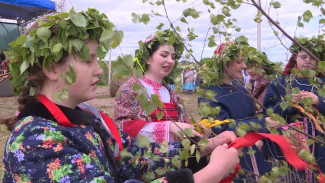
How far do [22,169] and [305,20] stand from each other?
42.2 inches

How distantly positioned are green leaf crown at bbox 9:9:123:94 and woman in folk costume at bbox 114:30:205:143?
0.83 meters

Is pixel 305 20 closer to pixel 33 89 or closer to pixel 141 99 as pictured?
pixel 141 99

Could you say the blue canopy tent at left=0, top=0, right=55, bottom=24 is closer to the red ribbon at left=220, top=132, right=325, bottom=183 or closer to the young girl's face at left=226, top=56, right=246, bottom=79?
the young girl's face at left=226, top=56, right=246, bottom=79

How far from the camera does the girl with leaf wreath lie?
104cm

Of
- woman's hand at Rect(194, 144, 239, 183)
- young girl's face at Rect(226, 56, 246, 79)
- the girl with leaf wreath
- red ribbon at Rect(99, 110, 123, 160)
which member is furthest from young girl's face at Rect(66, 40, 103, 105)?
young girl's face at Rect(226, 56, 246, 79)

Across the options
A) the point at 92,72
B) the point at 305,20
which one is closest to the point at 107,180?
the point at 92,72

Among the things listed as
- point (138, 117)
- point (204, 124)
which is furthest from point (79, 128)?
point (138, 117)

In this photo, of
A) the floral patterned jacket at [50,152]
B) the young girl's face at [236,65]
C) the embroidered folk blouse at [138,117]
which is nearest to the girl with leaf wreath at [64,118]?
the floral patterned jacket at [50,152]

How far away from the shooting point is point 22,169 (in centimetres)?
103

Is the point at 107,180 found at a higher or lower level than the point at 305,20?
lower

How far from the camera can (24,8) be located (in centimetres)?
827

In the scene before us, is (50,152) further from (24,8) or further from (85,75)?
(24,8)

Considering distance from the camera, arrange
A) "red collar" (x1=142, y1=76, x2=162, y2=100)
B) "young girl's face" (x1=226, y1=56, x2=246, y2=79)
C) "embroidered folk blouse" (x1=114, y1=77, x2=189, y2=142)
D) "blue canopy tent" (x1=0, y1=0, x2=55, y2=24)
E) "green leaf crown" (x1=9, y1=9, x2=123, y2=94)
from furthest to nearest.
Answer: "blue canopy tent" (x1=0, y1=0, x2=55, y2=24), "young girl's face" (x1=226, y1=56, x2=246, y2=79), "red collar" (x1=142, y1=76, x2=162, y2=100), "embroidered folk blouse" (x1=114, y1=77, x2=189, y2=142), "green leaf crown" (x1=9, y1=9, x2=123, y2=94)

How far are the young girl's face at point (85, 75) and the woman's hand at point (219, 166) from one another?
510 millimetres
